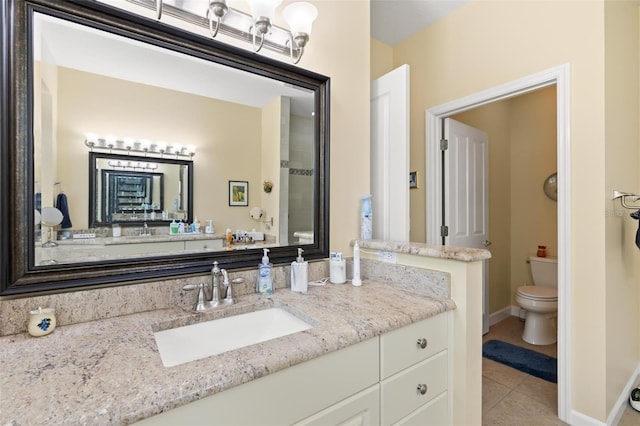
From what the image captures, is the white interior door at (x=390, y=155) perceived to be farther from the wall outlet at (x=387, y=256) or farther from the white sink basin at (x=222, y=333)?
the white sink basin at (x=222, y=333)

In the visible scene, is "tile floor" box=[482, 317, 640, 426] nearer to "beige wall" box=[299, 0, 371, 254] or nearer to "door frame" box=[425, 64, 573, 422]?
"door frame" box=[425, 64, 573, 422]

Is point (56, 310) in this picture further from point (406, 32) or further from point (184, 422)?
point (406, 32)

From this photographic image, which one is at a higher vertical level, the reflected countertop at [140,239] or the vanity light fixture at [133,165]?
the vanity light fixture at [133,165]

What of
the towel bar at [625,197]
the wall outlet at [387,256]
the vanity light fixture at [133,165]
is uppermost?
the vanity light fixture at [133,165]

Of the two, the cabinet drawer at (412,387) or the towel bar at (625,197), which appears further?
the towel bar at (625,197)

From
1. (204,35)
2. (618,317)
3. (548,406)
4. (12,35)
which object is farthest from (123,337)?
(618,317)

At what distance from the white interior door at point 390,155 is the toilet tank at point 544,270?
228 centimetres

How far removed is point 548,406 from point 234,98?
255cm

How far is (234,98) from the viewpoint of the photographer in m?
1.37

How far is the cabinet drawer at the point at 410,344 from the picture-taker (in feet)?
3.44

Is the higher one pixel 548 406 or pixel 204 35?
pixel 204 35

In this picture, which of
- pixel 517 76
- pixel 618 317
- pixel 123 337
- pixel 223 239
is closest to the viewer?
pixel 123 337

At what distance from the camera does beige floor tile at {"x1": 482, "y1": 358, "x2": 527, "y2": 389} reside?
7.26 feet

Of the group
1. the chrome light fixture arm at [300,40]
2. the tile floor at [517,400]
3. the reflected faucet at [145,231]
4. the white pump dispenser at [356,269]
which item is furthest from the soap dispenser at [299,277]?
the tile floor at [517,400]
